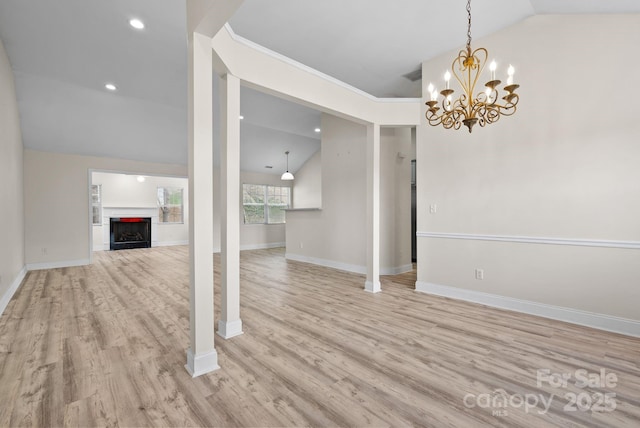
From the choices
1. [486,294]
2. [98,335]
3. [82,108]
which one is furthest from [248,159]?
[486,294]

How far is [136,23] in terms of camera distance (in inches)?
118

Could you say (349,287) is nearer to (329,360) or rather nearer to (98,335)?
(329,360)

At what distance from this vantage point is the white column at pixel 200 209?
2021mm

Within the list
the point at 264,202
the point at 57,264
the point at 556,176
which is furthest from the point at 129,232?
the point at 556,176

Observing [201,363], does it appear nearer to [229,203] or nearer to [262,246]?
[229,203]

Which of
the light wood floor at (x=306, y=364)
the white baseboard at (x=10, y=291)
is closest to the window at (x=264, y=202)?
the white baseboard at (x=10, y=291)

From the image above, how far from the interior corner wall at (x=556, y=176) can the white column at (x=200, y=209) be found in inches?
122

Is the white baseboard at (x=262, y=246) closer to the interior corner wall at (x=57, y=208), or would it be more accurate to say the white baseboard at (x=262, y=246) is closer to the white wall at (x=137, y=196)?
the white wall at (x=137, y=196)

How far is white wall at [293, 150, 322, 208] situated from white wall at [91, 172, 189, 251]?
11.9 ft

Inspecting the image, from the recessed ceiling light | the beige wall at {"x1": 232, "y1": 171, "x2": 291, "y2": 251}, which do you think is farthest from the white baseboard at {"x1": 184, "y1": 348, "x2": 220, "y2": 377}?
the beige wall at {"x1": 232, "y1": 171, "x2": 291, "y2": 251}

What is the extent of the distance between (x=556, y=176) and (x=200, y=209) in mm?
3540

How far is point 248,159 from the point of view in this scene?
860 cm

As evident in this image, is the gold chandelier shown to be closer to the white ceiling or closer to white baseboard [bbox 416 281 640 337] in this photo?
the white ceiling

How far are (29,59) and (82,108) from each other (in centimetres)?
162
